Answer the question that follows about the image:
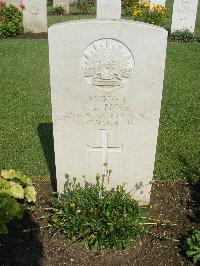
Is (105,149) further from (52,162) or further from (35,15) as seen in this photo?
(35,15)

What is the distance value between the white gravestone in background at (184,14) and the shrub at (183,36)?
0.28 metres

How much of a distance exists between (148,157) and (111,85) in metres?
0.93

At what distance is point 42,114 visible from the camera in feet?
22.0

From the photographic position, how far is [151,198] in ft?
14.2

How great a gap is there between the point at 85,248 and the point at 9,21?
11.3m

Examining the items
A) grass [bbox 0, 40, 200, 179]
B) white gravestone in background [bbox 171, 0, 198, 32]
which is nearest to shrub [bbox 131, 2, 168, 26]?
white gravestone in background [bbox 171, 0, 198, 32]

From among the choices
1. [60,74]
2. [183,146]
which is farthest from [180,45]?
[60,74]

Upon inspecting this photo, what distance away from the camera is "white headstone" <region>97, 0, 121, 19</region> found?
39.2ft

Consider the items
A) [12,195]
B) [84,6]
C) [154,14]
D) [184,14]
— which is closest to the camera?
[12,195]

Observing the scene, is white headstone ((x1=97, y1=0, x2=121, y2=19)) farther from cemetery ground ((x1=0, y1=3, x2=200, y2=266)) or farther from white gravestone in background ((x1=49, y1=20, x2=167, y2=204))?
white gravestone in background ((x1=49, y1=20, x2=167, y2=204))

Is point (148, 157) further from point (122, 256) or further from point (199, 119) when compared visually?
point (199, 119)

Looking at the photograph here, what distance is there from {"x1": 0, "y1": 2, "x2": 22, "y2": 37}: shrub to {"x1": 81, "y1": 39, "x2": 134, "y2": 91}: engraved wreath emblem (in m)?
10.4

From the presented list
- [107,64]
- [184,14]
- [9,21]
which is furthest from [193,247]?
[9,21]

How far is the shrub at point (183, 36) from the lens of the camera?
1275cm
